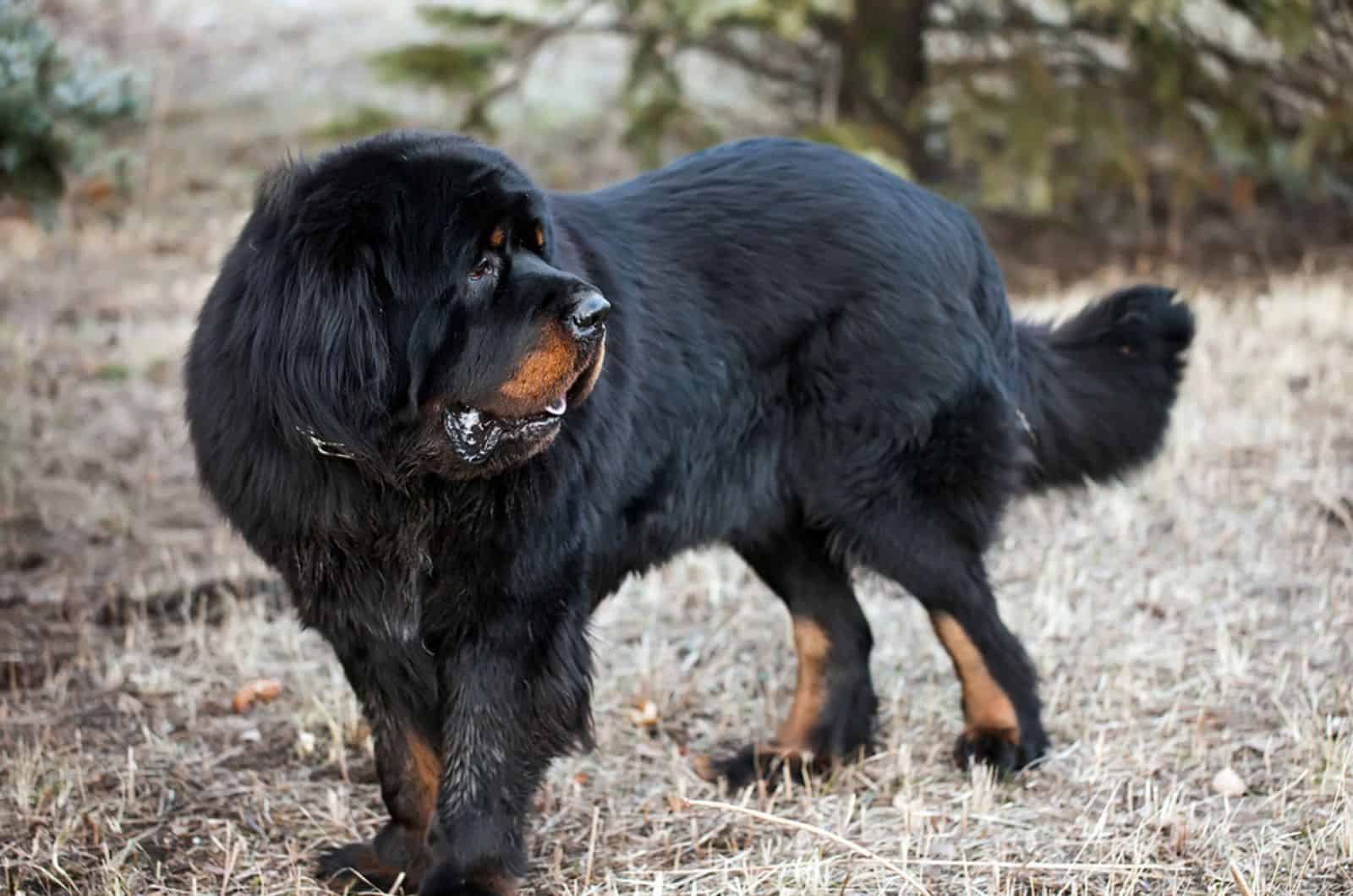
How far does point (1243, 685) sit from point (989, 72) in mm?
5257

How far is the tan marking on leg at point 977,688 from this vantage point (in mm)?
3844

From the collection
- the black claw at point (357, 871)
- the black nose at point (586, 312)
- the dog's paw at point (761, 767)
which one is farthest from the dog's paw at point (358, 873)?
the black nose at point (586, 312)

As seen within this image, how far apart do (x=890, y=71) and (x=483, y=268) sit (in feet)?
21.4

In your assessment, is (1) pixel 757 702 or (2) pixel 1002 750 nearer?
(2) pixel 1002 750

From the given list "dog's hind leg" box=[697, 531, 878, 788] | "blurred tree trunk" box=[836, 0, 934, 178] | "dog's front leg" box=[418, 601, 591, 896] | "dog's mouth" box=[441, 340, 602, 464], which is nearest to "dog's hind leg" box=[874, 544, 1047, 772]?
"dog's hind leg" box=[697, 531, 878, 788]

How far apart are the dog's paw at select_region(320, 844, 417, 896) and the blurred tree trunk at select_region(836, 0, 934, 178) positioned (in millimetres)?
6216

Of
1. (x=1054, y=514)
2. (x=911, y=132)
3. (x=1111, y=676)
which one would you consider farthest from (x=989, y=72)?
(x=1111, y=676)

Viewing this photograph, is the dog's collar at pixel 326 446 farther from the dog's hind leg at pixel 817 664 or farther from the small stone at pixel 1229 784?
the small stone at pixel 1229 784

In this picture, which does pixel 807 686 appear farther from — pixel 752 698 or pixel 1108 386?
pixel 1108 386

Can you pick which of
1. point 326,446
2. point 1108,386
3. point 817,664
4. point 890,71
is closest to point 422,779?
point 326,446

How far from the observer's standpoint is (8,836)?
3295mm

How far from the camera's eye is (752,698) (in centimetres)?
441

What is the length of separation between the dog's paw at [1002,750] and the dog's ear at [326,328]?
1.88m

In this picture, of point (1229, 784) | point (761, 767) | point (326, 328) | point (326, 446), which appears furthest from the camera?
point (761, 767)
